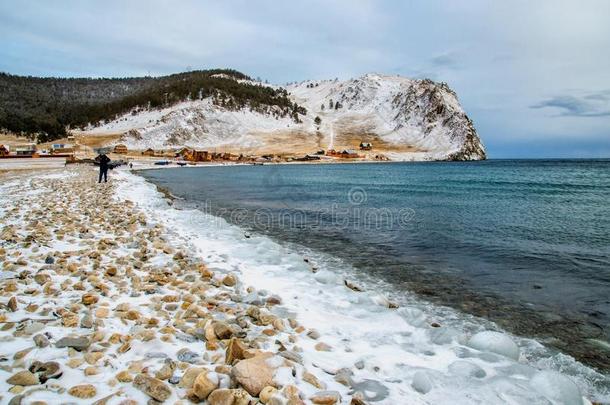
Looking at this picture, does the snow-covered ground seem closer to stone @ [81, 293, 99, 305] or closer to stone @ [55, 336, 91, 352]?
stone @ [55, 336, 91, 352]

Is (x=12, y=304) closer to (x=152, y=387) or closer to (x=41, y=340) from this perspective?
(x=41, y=340)

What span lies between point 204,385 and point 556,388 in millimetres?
4028

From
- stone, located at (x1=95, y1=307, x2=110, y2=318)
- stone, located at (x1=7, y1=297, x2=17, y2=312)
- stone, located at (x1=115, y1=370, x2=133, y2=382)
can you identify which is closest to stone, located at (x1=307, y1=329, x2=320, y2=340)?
stone, located at (x1=115, y1=370, x2=133, y2=382)

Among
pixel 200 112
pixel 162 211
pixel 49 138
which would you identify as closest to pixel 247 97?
pixel 200 112

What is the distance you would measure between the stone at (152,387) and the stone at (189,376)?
5.9 inches

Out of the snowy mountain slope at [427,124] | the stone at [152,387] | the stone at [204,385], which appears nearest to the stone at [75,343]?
the stone at [152,387]

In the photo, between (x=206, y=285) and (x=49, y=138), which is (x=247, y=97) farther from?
(x=206, y=285)

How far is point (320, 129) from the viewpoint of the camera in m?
183

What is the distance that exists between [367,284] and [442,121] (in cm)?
17165

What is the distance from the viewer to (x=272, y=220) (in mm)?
17781

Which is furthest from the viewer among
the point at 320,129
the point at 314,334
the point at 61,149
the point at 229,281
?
the point at 320,129

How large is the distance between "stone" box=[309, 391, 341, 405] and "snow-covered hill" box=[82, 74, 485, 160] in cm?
13853

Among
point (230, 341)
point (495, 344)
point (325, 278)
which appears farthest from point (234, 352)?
point (325, 278)

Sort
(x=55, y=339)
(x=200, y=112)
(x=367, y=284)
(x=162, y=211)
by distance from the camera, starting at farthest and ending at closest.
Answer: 1. (x=200, y=112)
2. (x=162, y=211)
3. (x=367, y=284)
4. (x=55, y=339)
